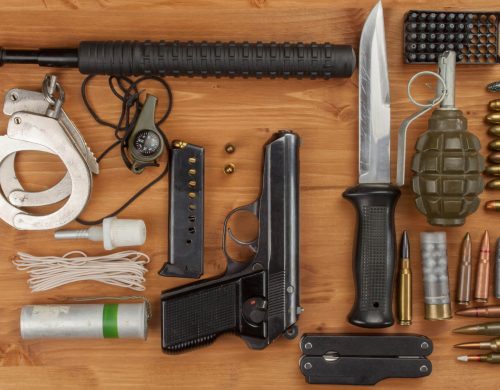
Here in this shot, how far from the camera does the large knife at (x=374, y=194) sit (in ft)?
4.35

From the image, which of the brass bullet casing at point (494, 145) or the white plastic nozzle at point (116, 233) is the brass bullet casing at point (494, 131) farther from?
the white plastic nozzle at point (116, 233)

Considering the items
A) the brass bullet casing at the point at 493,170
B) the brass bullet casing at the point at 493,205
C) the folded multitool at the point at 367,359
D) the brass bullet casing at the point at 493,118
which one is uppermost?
the brass bullet casing at the point at 493,118

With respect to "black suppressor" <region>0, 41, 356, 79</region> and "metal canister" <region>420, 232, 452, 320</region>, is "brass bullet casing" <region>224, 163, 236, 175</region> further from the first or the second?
"metal canister" <region>420, 232, 452, 320</region>

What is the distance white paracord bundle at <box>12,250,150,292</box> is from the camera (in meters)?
1.39

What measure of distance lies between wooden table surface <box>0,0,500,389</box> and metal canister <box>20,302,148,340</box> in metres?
0.06

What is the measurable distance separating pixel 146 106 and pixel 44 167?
30cm

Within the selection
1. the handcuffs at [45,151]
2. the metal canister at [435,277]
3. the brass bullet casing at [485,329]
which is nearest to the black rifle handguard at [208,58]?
the handcuffs at [45,151]

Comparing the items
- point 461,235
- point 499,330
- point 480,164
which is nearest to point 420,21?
point 480,164

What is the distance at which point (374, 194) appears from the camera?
4.34ft

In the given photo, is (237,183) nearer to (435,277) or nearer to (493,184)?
(435,277)

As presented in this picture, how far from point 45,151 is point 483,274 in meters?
1.12

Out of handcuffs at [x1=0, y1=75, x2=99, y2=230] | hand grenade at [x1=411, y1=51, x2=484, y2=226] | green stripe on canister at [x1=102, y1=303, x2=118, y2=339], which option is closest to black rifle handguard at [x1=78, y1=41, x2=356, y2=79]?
handcuffs at [x1=0, y1=75, x2=99, y2=230]

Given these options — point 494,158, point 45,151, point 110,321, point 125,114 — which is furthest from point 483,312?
point 45,151

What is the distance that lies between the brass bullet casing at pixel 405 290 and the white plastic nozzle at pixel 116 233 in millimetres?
636
